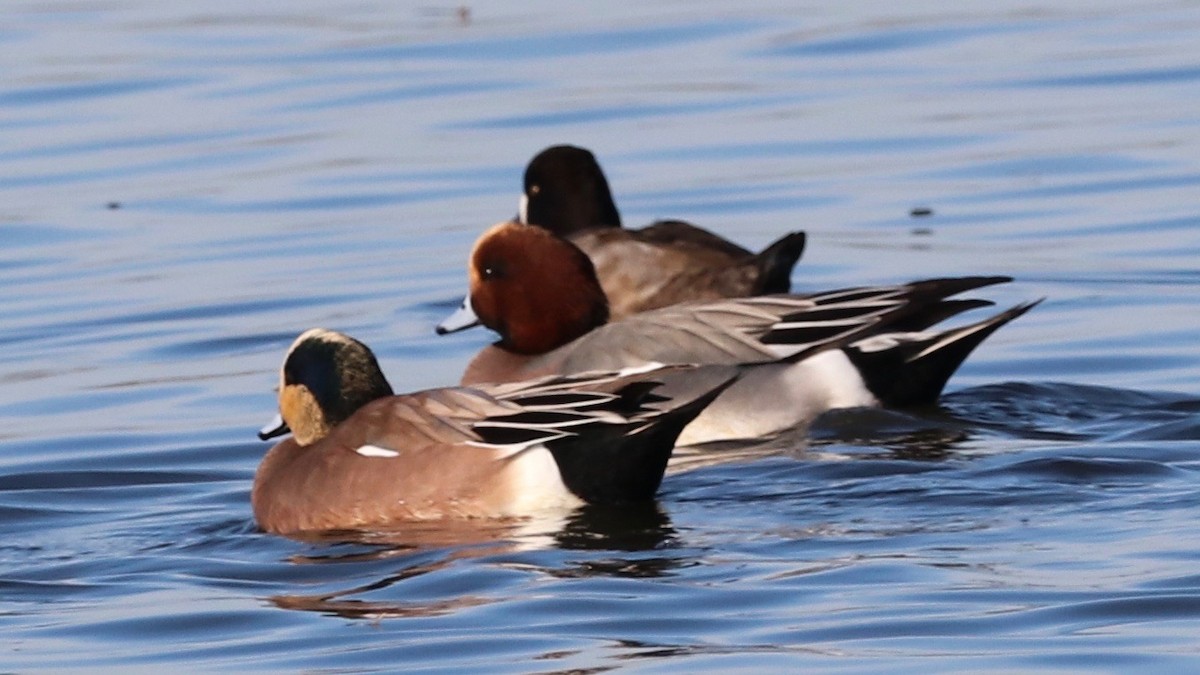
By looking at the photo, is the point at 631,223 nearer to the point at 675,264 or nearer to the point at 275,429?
the point at 675,264

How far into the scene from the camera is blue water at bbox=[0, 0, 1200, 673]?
5.91 metres

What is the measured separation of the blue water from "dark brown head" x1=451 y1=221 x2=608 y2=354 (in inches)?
35.9

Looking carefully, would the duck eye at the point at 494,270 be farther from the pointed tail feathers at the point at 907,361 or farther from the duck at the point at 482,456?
the duck at the point at 482,456

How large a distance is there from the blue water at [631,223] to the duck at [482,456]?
0.13 metres

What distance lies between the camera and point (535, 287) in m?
8.98

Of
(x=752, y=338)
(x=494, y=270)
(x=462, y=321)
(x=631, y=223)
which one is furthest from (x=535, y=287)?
(x=631, y=223)

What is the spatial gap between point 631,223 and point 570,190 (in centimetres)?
150

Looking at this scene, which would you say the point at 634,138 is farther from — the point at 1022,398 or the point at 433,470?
the point at 433,470

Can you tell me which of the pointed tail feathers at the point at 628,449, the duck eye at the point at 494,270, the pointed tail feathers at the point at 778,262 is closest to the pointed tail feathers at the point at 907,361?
the pointed tail feathers at the point at 778,262

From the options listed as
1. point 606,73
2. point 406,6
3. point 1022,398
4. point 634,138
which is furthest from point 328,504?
point 406,6

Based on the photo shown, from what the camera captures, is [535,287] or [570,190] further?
[570,190]

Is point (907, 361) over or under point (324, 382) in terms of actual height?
under

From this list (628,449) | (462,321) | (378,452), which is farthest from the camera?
(462,321)

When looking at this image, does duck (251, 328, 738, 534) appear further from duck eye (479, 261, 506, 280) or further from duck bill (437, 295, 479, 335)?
duck bill (437, 295, 479, 335)
